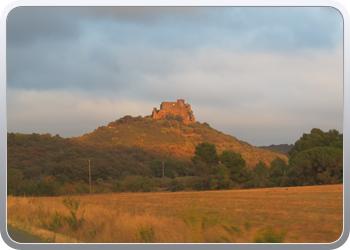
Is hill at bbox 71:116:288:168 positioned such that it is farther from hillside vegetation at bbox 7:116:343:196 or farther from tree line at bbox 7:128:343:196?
tree line at bbox 7:128:343:196

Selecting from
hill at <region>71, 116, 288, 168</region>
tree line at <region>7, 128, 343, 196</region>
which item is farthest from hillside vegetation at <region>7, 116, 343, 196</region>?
hill at <region>71, 116, 288, 168</region>

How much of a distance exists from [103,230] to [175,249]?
201 cm

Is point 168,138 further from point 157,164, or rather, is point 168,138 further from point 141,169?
point 141,169

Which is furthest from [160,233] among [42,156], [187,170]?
[187,170]

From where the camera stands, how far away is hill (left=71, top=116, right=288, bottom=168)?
4550 cm

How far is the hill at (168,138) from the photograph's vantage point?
4550 cm

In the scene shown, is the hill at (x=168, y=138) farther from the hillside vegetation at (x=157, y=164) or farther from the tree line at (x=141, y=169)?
the tree line at (x=141, y=169)

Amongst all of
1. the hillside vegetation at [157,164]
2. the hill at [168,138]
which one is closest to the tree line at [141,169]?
the hillside vegetation at [157,164]

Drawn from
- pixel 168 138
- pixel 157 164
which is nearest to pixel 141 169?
pixel 157 164

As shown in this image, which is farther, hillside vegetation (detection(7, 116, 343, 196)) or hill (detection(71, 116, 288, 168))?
hill (detection(71, 116, 288, 168))

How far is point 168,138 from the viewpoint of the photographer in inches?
2387

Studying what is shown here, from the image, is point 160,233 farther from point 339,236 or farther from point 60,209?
point 60,209

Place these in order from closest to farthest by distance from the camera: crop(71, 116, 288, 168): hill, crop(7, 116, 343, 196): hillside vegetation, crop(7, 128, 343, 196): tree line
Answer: crop(7, 116, 343, 196): hillside vegetation
crop(7, 128, 343, 196): tree line
crop(71, 116, 288, 168): hill

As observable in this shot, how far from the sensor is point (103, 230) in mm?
6086
